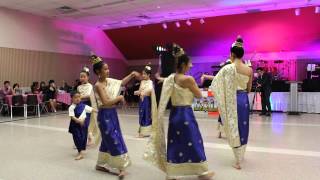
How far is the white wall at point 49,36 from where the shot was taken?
11891mm

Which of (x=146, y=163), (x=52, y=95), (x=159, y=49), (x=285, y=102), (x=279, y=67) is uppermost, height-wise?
(x=159, y=49)

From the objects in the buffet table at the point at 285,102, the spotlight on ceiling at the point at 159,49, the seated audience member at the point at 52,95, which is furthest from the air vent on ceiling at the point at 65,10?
the buffet table at the point at 285,102

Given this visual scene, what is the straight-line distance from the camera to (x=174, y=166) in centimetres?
336

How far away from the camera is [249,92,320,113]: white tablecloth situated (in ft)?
36.0

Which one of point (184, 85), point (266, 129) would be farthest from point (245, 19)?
point (184, 85)

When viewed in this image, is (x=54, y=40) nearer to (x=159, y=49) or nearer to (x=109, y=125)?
(x=159, y=49)

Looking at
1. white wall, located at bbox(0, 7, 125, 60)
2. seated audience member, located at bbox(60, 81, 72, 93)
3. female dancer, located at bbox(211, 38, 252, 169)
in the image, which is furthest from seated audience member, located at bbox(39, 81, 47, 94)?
Answer: female dancer, located at bbox(211, 38, 252, 169)

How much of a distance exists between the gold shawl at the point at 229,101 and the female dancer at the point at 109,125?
111cm

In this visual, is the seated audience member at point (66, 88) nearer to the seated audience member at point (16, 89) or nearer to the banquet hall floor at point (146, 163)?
the seated audience member at point (16, 89)

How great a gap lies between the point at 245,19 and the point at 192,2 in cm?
277

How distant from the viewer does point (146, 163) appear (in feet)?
14.3

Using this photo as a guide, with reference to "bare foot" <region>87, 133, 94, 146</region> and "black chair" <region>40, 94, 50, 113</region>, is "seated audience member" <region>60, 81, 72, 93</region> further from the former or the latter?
"bare foot" <region>87, 133, 94, 146</region>

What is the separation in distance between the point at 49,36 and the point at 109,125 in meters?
10.8

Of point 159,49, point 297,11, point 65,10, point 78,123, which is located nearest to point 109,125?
point 78,123
